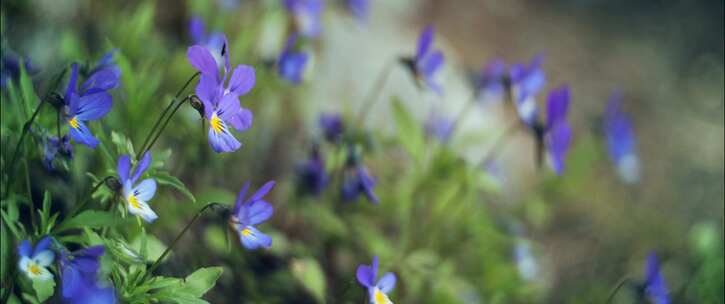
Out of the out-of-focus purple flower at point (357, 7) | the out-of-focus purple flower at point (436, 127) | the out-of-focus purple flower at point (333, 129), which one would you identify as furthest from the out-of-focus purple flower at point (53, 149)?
the out-of-focus purple flower at point (357, 7)

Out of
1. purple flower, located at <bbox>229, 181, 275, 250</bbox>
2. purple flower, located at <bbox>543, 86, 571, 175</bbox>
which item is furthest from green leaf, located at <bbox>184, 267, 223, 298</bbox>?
purple flower, located at <bbox>543, 86, 571, 175</bbox>

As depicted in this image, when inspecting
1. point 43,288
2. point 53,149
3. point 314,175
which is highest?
point 314,175

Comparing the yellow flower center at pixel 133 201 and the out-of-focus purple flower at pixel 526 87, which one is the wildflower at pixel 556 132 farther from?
the yellow flower center at pixel 133 201

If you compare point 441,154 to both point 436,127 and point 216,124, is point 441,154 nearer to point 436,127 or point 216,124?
point 436,127

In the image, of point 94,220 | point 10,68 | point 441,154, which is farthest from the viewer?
point 441,154

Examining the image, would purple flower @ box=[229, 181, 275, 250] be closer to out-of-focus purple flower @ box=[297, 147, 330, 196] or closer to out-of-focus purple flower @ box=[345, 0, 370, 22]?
out-of-focus purple flower @ box=[297, 147, 330, 196]

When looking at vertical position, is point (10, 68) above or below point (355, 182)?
below

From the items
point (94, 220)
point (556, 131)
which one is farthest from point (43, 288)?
point (556, 131)
